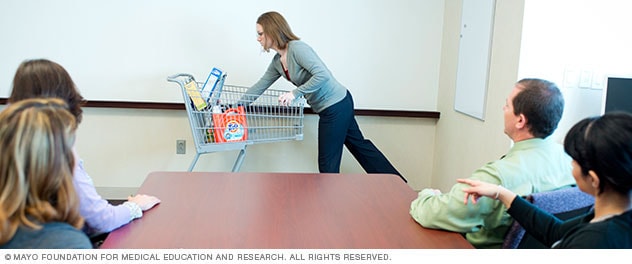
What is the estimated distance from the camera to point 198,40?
11.4ft

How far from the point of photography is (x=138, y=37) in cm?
345

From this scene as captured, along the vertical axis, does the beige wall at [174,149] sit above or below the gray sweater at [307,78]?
below

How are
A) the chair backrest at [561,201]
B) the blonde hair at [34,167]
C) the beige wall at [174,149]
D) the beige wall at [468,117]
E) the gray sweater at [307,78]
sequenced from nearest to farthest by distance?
the blonde hair at [34,167] → the chair backrest at [561,201] → the beige wall at [468,117] → the gray sweater at [307,78] → the beige wall at [174,149]

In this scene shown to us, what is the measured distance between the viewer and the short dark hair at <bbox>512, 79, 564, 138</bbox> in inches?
54.6

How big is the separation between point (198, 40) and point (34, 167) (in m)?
2.71

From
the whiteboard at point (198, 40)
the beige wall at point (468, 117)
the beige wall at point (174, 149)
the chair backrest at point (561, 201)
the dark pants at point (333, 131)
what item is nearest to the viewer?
Result: the chair backrest at point (561, 201)

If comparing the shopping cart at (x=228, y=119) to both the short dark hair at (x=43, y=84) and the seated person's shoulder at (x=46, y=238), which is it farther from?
the seated person's shoulder at (x=46, y=238)

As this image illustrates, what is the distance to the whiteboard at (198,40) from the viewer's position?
3.40 meters

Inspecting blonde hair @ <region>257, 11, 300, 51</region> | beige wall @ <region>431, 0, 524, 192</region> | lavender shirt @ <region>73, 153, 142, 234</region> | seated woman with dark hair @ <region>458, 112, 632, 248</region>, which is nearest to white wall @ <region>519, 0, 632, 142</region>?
beige wall @ <region>431, 0, 524, 192</region>

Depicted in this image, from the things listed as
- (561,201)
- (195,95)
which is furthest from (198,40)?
(561,201)

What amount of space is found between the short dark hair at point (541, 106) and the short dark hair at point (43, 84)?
128cm

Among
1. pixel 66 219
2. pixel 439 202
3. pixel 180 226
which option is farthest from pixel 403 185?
pixel 66 219

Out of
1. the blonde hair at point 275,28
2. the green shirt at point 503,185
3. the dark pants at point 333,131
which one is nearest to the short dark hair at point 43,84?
the green shirt at point 503,185
